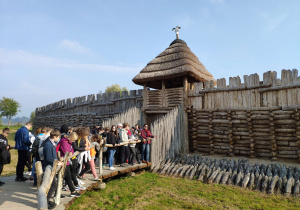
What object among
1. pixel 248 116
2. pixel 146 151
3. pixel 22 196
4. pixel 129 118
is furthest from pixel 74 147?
pixel 248 116

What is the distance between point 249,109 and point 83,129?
7579 mm

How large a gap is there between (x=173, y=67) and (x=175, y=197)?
790 cm

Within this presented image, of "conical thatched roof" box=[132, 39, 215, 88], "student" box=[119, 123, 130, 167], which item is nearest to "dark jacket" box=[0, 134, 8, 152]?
"student" box=[119, 123, 130, 167]

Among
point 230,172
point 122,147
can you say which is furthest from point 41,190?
point 230,172

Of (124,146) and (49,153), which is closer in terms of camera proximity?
(49,153)

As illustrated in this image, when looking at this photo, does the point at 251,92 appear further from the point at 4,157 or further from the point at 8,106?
the point at 8,106

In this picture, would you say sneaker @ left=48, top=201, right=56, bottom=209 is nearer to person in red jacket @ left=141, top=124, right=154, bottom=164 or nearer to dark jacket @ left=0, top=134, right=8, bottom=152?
dark jacket @ left=0, top=134, right=8, bottom=152

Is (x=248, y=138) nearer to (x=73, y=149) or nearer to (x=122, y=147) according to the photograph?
(x=122, y=147)

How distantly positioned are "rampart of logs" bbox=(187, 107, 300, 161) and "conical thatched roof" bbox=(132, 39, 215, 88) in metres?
2.22

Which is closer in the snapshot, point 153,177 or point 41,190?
point 41,190

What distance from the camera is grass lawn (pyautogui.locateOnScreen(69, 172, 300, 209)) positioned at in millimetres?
5219

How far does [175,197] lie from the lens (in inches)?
230

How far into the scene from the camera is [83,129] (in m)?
5.52

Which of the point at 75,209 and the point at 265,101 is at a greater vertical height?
the point at 265,101
